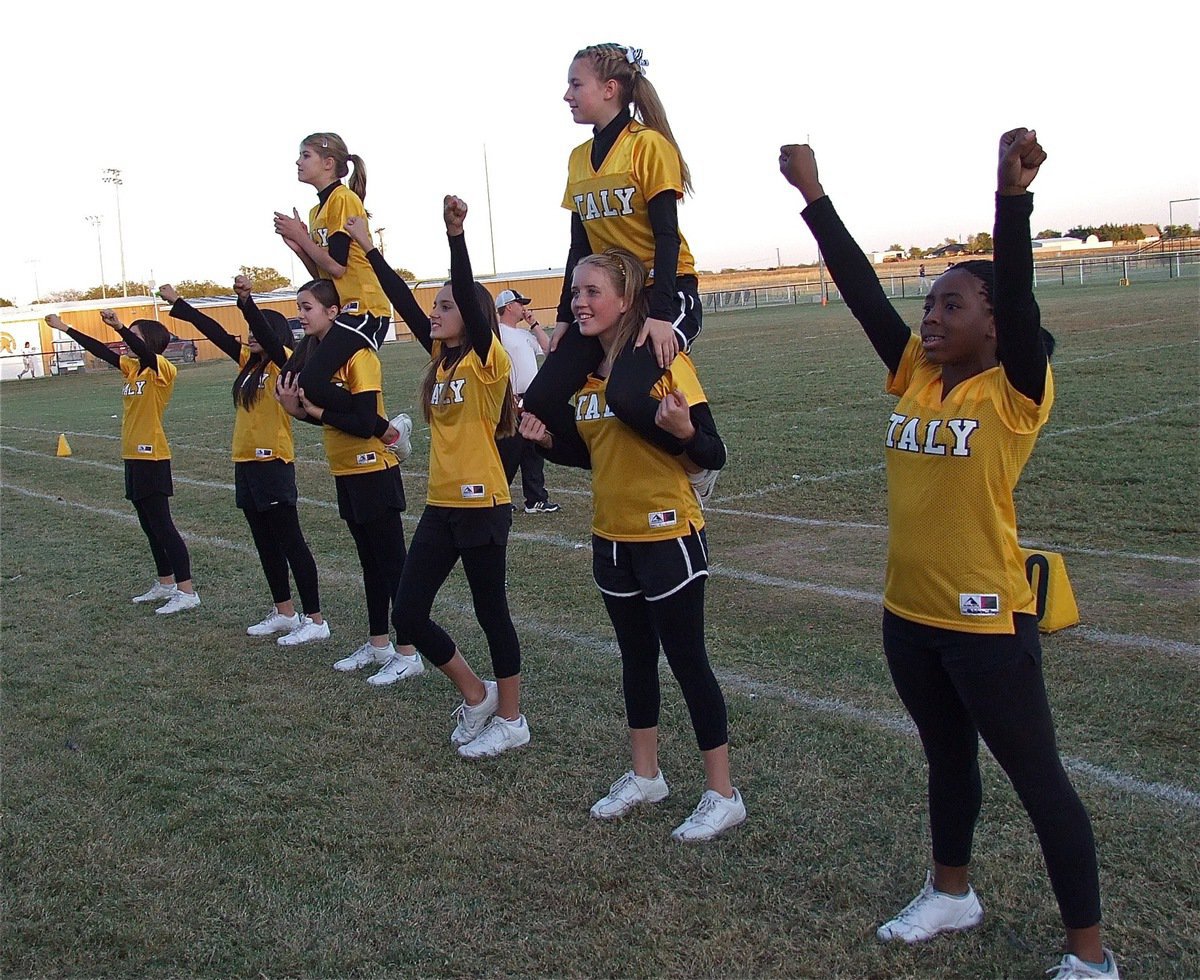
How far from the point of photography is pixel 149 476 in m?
7.73

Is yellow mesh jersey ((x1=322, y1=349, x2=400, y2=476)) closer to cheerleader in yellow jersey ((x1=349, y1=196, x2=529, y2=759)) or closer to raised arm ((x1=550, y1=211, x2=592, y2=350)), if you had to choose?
cheerleader in yellow jersey ((x1=349, y1=196, x2=529, y2=759))

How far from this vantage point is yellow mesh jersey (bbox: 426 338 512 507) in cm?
478

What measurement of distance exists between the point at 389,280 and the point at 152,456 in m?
3.51

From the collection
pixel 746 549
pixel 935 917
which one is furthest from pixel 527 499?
pixel 935 917

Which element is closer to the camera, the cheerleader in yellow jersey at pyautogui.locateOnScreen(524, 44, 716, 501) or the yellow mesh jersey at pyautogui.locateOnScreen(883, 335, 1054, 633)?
the yellow mesh jersey at pyautogui.locateOnScreen(883, 335, 1054, 633)

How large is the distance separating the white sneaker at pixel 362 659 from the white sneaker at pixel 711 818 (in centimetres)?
252

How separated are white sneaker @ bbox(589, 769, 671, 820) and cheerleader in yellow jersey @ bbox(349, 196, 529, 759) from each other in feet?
2.48

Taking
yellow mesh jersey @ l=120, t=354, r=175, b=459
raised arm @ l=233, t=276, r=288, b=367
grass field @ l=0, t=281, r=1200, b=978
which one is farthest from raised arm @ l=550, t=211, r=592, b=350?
yellow mesh jersey @ l=120, t=354, r=175, b=459

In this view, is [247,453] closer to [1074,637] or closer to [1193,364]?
[1074,637]

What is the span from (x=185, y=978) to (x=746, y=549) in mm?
5211

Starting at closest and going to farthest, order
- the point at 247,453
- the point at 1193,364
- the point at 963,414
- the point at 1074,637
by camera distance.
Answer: the point at 963,414
the point at 1074,637
the point at 247,453
the point at 1193,364

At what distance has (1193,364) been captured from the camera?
15.2 meters

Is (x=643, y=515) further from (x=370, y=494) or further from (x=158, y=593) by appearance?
(x=158, y=593)

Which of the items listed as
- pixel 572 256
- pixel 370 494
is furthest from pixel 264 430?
pixel 572 256
